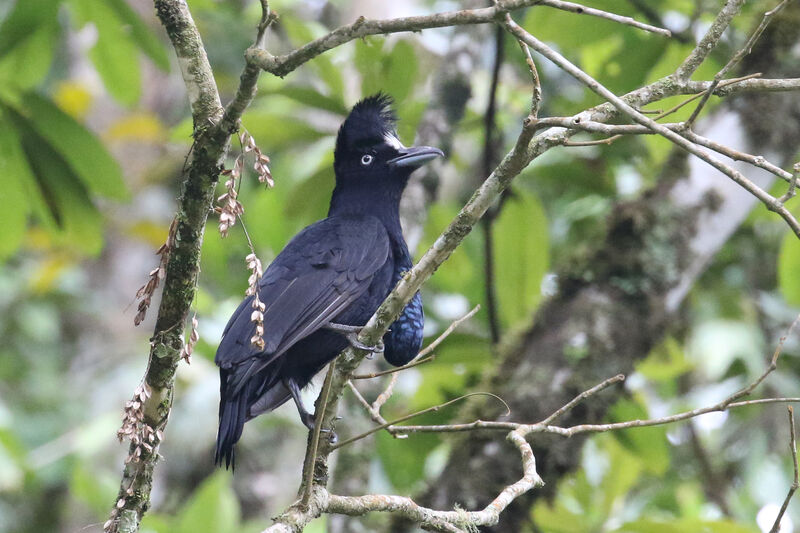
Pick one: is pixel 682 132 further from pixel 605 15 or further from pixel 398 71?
pixel 398 71

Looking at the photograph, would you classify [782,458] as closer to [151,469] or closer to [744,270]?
[744,270]

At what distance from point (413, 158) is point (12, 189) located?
5.01 feet

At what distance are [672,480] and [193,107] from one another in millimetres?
4712

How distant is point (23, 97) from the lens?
355cm

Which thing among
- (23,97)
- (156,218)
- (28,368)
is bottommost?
(23,97)

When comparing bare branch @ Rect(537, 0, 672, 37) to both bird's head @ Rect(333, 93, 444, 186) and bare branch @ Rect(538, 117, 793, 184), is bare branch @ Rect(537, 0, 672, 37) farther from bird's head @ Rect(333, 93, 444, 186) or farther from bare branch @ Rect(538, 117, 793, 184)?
bird's head @ Rect(333, 93, 444, 186)

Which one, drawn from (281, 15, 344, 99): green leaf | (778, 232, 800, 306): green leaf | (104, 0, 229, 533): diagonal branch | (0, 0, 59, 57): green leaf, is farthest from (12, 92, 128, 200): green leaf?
(778, 232, 800, 306): green leaf

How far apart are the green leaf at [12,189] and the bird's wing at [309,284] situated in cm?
102

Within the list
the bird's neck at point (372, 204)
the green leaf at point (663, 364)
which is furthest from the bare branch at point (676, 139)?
the green leaf at point (663, 364)

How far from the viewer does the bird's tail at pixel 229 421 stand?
2.81 metres

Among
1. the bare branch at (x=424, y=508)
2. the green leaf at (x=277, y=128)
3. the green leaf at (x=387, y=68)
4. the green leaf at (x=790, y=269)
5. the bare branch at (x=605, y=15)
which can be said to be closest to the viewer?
the bare branch at (x=605, y=15)

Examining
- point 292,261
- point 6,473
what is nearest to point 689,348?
point 292,261

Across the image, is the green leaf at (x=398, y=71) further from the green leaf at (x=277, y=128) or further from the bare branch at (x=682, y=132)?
the bare branch at (x=682, y=132)

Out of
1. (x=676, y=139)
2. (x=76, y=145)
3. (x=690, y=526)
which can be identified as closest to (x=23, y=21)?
(x=76, y=145)
